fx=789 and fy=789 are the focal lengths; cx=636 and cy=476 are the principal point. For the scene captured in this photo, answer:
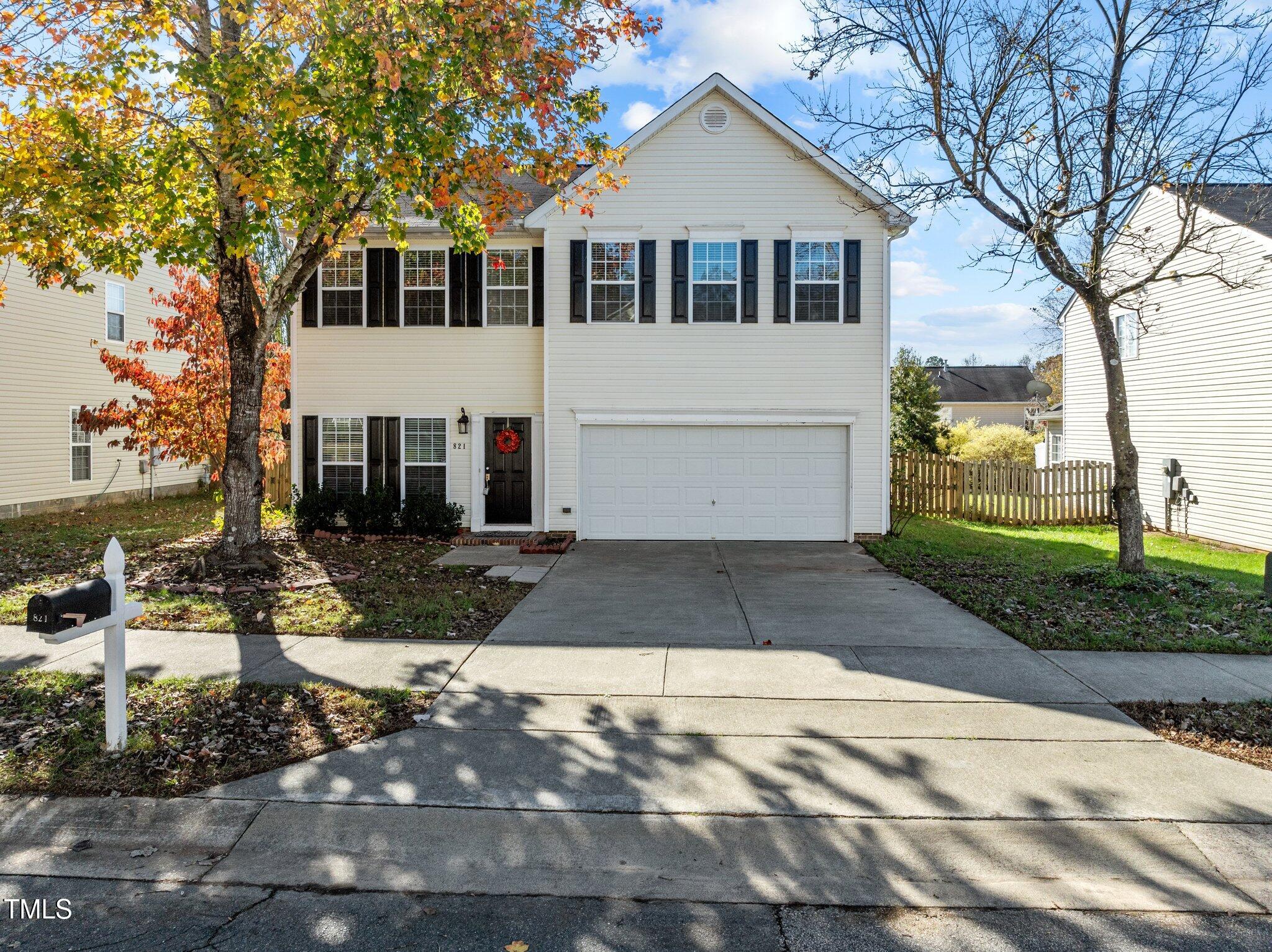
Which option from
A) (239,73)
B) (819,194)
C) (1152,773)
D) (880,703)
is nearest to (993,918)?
(1152,773)

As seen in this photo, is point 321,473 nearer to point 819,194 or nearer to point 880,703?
A: point 819,194

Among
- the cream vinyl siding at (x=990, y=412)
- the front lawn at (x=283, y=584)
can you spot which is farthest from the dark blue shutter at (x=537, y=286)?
the cream vinyl siding at (x=990, y=412)

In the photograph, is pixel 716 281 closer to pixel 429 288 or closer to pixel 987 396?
pixel 429 288

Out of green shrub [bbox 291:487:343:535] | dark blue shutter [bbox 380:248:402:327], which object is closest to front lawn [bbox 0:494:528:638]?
green shrub [bbox 291:487:343:535]

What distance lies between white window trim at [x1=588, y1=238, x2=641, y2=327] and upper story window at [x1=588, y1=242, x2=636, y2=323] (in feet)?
0.04

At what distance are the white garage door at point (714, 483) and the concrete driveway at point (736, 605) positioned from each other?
4.72 ft

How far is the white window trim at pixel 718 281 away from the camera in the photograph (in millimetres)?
14352

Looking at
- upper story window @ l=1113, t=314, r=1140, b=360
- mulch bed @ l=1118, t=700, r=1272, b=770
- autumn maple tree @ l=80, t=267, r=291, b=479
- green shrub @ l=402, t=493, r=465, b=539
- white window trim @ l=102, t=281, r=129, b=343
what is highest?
white window trim @ l=102, t=281, r=129, b=343

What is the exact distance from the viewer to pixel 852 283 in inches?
562

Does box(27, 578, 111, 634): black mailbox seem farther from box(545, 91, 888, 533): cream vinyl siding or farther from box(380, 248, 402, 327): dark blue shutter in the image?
box(380, 248, 402, 327): dark blue shutter

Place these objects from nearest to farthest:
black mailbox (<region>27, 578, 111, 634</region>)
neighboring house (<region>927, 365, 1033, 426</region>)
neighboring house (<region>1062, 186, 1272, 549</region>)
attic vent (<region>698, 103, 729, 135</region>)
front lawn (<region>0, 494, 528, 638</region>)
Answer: black mailbox (<region>27, 578, 111, 634</region>)
front lawn (<region>0, 494, 528, 638</region>)
neighboring house (<region>1062, 186, 1272, 549</region>)
attic vent (<region>698, 103, 729, 135</region>)
neighboring house (<region>927, 365, 1033, 426</region>)

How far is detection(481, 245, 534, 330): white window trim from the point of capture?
14898 millimetres

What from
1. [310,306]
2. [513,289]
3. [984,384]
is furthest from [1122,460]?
[984,384]

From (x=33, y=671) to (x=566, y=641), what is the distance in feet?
14.3
